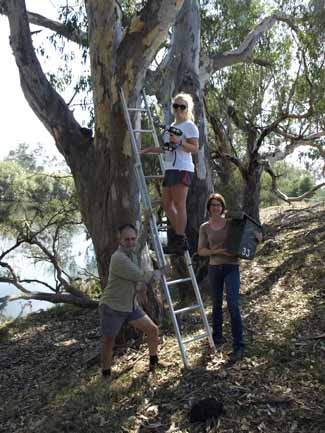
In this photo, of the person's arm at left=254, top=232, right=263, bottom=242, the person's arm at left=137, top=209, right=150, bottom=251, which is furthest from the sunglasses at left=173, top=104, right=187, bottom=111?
the person's arm at left=254, top=232, right=263, bottom=242

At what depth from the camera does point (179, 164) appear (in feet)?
14.4

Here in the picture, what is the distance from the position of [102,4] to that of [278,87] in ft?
32.2

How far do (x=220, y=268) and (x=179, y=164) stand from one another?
99 centimetres

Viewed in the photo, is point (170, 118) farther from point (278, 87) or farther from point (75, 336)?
point (278, 87)

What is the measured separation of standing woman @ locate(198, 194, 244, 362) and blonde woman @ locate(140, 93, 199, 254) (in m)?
0.24

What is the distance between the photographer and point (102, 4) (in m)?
5.25

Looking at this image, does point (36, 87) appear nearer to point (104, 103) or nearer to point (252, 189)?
point (104, 103)

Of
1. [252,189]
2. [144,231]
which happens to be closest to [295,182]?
[252,189]

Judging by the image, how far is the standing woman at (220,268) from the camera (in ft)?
14.3

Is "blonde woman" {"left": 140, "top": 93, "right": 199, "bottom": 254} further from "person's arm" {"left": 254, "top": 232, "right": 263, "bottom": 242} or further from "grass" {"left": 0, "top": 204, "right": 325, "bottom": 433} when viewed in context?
"grass" {"left": 0, "top": 204, "right": 325, "bottom": 433}

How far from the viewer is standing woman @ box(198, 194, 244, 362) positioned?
171 inches

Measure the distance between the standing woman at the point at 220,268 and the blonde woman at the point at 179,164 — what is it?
0.80 ft

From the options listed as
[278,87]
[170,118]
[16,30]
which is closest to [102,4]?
[16,30]

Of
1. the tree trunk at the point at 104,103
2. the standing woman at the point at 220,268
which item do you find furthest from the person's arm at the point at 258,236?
the tree trunk at the point at 104,103
